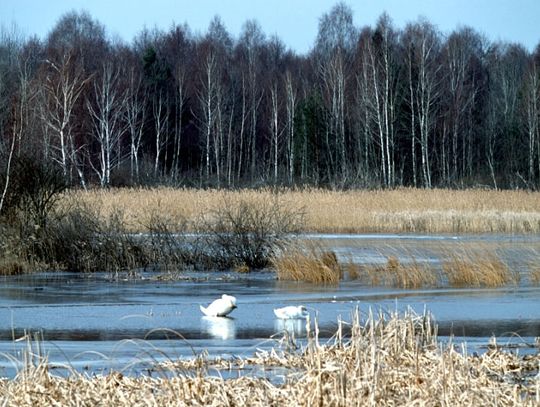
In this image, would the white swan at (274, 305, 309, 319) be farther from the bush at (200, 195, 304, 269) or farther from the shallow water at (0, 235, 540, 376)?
the bush at (200, 195, 304, 269)

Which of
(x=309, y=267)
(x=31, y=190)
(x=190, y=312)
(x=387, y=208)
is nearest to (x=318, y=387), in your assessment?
(x=190, y=312)

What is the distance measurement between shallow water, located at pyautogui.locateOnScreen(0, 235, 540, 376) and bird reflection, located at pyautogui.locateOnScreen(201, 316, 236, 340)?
1cm

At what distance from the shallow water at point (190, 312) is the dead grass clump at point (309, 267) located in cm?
41

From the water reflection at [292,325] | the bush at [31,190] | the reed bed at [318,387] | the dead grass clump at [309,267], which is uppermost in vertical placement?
the bush at [31,190]

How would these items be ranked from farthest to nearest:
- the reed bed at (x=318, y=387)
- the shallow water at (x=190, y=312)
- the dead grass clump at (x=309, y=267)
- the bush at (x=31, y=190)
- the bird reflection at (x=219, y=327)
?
the bush at (x=31, y=190)
the dead grass clump at (x=309, y=267)
the bird reflection at (x=219, y=327)
the shallow water at (x=190, y=312)
the reed bed at (x=318, y=387)

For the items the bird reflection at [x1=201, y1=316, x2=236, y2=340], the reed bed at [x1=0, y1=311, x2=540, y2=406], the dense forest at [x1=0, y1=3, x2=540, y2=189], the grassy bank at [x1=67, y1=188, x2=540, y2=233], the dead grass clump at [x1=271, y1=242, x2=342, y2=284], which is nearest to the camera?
the reed bed at [x1=0, y1=311, x2=540, y2=406]

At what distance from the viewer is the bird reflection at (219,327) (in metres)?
12.2

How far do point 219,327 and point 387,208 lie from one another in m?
22.4

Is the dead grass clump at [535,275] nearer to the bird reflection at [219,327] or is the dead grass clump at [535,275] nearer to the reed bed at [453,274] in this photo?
the reed bed at [453,274]

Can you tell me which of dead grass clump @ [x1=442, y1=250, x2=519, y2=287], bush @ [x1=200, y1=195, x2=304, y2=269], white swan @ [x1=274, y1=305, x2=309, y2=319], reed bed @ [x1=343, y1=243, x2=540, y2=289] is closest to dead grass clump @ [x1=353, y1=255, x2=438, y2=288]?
reed bed @ [x1=343, y1=243, x2=540, y2=289]

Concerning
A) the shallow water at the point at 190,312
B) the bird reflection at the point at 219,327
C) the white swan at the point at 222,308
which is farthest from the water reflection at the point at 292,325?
the white swan at the point at 222,308

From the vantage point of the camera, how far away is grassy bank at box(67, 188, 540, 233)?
3181 centimetres

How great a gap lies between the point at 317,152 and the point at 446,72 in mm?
10368

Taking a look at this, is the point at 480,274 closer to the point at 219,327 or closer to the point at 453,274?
the point at 453,274
